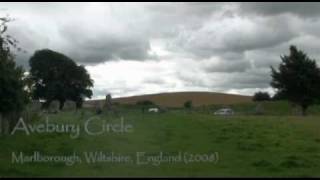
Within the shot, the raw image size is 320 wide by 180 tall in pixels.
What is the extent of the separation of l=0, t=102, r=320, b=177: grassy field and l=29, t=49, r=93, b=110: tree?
2.87 ft

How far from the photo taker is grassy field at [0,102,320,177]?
15.9 m

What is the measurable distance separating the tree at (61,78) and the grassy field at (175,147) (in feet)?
2.87

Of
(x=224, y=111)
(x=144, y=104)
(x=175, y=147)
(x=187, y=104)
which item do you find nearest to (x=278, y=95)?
(x=224, y=111)

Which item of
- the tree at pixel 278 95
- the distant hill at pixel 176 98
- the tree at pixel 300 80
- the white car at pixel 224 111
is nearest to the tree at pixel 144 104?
the distant hill at pixel 176 98

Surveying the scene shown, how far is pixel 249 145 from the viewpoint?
2030 cm

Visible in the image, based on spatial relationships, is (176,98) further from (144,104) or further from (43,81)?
(43,81)

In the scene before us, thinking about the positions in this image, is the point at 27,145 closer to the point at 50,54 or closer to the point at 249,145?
the point at 50,54

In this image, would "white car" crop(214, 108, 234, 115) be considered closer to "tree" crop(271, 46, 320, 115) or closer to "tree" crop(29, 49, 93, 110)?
"tree" crop(29, 49, 93, 110)

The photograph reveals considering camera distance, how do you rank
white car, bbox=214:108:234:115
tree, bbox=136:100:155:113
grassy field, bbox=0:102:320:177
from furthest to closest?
white car, bbox=214:108:234:115 < tree, bbox=136:100:155:113 < grassy field, bbox=0:102:320:177

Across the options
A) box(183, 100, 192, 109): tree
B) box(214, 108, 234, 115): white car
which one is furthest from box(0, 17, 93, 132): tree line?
box(214, 108, 234, 115): white car

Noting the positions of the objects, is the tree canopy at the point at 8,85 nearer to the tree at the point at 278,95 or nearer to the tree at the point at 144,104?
the tree at the point at 144,104

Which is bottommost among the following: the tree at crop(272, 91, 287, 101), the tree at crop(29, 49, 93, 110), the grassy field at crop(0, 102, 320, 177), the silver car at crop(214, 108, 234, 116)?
the grassy field at crop(0, 102, 320, 177)

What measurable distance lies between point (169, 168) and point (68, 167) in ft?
9.51

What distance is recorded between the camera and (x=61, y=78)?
20.4 metres
